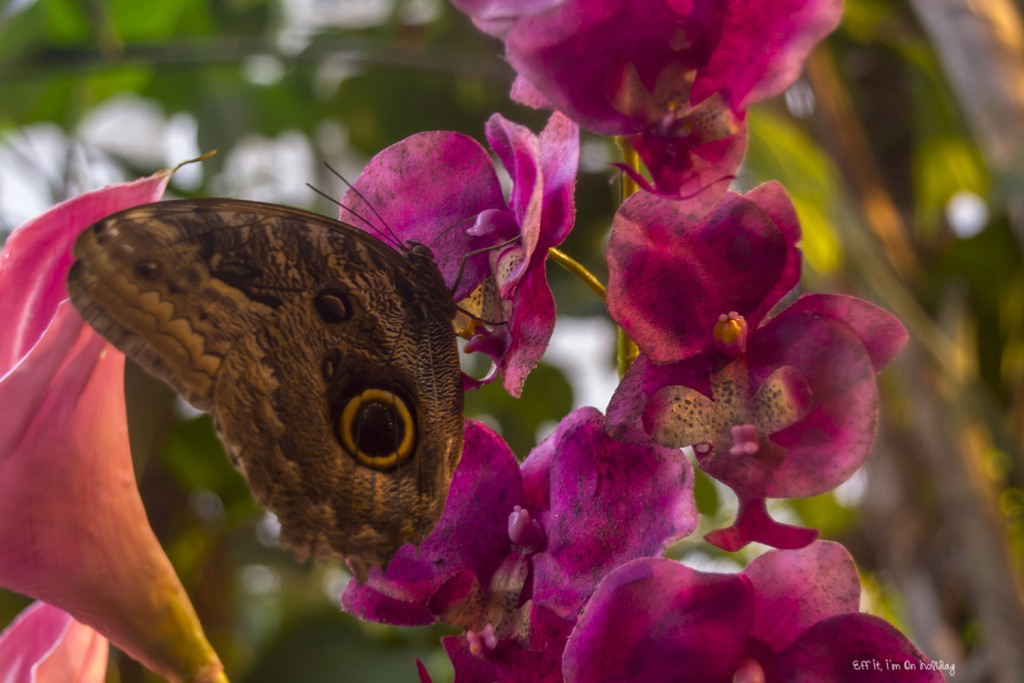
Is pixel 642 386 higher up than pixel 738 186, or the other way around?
pixel 642 386

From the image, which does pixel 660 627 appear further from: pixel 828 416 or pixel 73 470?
pixel 73 470

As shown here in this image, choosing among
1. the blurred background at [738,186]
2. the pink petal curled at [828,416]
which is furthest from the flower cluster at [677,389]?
the blurred background at [738,186]

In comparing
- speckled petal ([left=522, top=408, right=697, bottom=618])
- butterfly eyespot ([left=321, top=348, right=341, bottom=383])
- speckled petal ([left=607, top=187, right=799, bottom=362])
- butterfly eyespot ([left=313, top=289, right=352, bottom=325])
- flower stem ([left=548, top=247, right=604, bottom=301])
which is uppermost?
speckled petal ([left=607, top=187, right=799, bottom=362])

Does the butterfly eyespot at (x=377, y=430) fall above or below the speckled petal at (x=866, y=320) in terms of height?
below

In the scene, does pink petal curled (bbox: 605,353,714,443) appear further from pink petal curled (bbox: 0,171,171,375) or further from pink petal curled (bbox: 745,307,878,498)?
pink petal curled (bbox: 0,171,171,375)

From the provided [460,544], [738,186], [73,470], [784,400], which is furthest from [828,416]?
[738,186]

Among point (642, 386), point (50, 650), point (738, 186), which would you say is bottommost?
point (738, 186)

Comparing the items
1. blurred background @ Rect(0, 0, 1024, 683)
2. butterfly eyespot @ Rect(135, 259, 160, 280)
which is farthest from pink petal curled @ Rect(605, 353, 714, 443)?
blurred background @ Rect(0, 0, 1024, 683)

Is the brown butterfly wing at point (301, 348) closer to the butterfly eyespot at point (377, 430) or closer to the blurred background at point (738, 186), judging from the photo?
the butterfly eyespot at point (377, 430)
